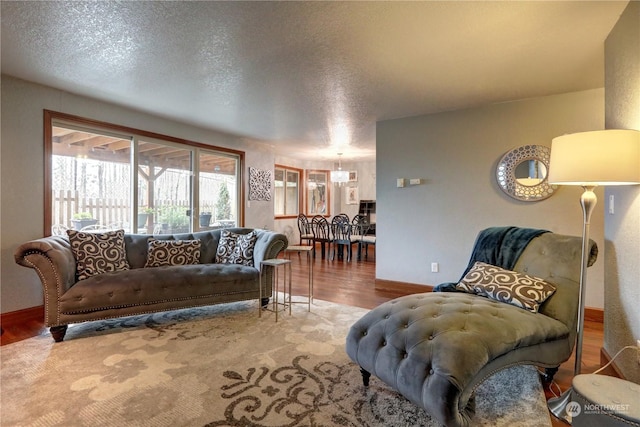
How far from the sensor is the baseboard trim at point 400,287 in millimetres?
4273

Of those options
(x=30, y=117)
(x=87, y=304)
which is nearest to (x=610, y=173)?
(x=87, y=304)

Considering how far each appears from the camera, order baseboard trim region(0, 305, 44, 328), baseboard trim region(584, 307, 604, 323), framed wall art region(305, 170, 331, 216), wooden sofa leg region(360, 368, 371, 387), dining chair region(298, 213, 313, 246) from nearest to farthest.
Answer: wooden sofa leg region(360, 368, 371, 387)
baseboard trim region(0, 305, 44, 328)
baseboard trim region(584, 307, 604, 323)
dining chair region(298, 213, 313, 246)
framed wall art region(305, 170, 331, 216)

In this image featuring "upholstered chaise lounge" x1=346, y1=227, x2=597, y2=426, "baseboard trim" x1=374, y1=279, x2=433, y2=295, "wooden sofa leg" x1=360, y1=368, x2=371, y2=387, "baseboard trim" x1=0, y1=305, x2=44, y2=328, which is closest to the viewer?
"upholstered chaise lounge" x1=346, y1=227, x2=597, y2=426

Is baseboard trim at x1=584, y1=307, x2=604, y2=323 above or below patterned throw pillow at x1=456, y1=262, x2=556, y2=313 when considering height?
below

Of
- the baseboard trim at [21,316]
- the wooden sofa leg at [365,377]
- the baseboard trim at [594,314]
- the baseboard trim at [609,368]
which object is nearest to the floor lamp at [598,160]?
the baseboard trim at [609,368]

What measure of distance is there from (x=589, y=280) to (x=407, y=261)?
6.39 feet

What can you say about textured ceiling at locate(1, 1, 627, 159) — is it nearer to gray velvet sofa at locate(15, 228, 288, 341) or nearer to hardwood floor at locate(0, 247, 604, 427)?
gray velvet sofa at locate(15, 228, 288, 341)

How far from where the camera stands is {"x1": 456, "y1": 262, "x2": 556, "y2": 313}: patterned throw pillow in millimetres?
2082

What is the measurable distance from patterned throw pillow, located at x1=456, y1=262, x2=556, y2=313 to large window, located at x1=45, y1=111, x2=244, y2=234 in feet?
13.7

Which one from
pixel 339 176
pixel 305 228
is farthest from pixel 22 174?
pixel 339 176

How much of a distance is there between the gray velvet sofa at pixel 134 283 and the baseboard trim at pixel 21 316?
87cm

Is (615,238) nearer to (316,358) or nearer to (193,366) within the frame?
(316,358)

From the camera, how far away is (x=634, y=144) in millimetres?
1730

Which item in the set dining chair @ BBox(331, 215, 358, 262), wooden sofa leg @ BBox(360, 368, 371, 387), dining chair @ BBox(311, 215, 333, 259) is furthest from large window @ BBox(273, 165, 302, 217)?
wooden sofa leg @ BBox(360, 368, 371, 387)
